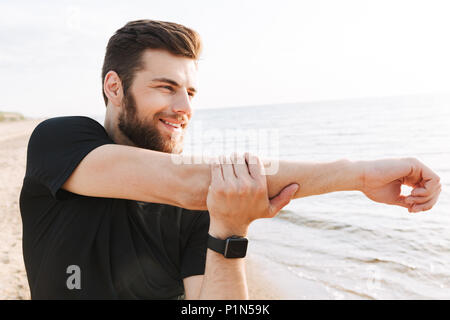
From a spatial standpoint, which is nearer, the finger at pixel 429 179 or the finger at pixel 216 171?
the finger at pixel 216 171

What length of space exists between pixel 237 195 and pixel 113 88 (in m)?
1.51

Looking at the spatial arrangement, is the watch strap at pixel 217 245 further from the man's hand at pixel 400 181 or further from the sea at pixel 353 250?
the sea at pixel 353 250

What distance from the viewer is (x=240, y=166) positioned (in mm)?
1809

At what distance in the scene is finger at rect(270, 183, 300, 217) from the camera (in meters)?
1.92

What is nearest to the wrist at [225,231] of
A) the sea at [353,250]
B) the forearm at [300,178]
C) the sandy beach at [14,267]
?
the forearm at [300,178]

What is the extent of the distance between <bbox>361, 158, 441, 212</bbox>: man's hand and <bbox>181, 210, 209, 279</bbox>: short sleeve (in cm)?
102

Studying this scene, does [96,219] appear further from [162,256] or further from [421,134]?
[421,134]

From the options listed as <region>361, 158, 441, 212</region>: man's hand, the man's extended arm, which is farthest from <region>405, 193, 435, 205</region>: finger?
the man's extended arm

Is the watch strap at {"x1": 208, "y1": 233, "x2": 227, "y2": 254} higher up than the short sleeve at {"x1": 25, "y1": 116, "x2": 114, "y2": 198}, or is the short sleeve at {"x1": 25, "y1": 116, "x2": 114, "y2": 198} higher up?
the short sleeve at {"x1": 25, "y1": 116, "x2": 114, "y2": 198}

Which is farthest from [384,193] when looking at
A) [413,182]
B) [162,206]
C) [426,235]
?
[426,235]

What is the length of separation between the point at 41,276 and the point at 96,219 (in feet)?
1.39

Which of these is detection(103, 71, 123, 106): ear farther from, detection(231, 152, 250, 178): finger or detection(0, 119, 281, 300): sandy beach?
detection(0, 119, 281, 300): sandy beach

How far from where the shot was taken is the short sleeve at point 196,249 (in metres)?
2.09

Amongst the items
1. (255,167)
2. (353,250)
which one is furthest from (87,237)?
(353,250)
